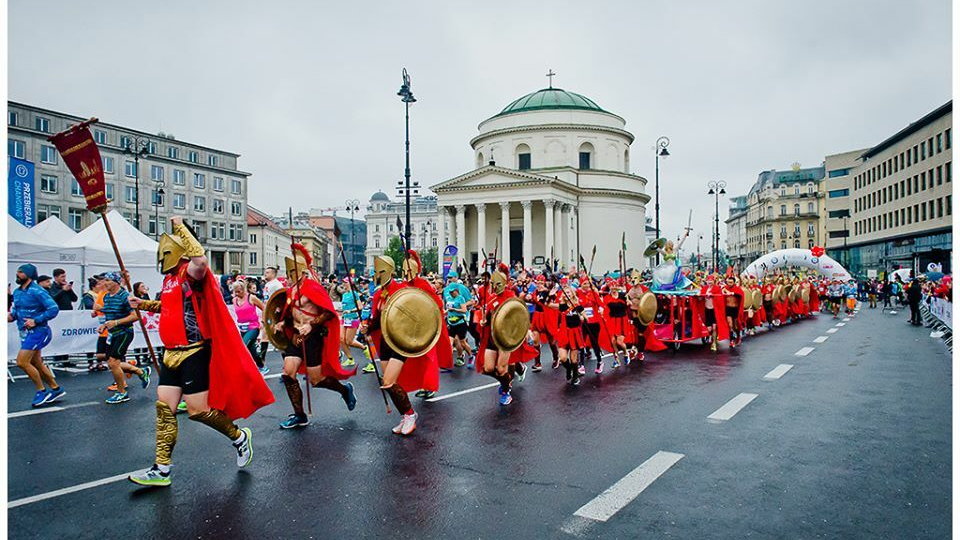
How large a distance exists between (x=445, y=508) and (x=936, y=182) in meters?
56.6

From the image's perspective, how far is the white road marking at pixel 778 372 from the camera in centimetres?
1066

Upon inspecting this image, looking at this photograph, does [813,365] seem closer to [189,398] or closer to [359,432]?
[359,432]

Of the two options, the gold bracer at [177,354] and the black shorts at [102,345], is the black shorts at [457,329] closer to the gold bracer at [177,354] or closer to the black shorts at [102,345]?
the black shorts at [102,345]

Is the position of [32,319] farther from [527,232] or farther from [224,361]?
[527,232]

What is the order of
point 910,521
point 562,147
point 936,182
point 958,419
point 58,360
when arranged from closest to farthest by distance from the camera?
point 910,521 → point 958,419 → point 58,360 → point 936,182 → point 562,147

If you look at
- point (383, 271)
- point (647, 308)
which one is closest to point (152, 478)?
point (383, 271)

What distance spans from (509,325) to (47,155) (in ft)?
208

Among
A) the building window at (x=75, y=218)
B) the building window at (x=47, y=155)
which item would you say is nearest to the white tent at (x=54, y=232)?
the building window at (x=47, y=155)

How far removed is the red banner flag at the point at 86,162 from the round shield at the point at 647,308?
9.90 metres

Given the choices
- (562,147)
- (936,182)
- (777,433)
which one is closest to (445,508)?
(777,433)

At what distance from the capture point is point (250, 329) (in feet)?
37.6

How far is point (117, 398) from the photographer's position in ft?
28.8

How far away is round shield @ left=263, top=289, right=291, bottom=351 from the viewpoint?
7.14m

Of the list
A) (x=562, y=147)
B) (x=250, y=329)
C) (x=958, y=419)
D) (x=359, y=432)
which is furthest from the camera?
(x=562, y=147)
